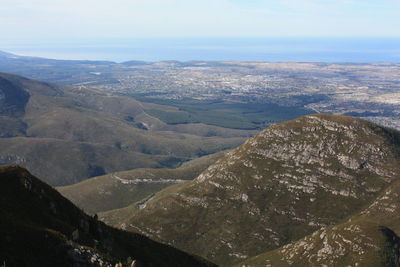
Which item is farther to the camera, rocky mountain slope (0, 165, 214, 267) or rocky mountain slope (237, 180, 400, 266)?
rocky mountain slope (237, 180, 400, 266)

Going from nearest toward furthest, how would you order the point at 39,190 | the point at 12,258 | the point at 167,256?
the point at 12,258 → the point at 39,190 → the point at 167,256

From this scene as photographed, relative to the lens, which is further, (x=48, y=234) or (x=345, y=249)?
(x=345, y=249)

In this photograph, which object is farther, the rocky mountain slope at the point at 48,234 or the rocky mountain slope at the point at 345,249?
the rocky mountain slope at the point at 345,249

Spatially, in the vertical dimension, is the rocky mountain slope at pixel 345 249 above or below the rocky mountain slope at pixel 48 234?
below

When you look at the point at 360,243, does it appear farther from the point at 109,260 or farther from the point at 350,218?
the point at 109,260

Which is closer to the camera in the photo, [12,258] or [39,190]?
[12,258]

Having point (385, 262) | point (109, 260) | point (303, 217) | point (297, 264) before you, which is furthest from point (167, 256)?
point (303, 217)

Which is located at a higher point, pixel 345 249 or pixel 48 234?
pixel 48 234

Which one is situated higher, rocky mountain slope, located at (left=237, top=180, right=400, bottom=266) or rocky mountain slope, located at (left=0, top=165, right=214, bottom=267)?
rocky mountain slope, located at (left=0, top=165, right=214, bottom=267)
